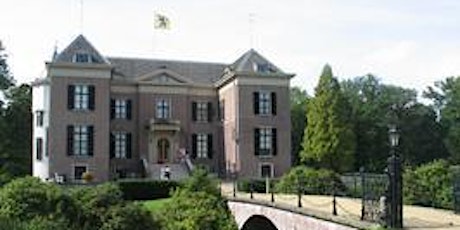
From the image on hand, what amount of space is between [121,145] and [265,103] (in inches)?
406

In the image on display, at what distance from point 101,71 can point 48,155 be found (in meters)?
6.37

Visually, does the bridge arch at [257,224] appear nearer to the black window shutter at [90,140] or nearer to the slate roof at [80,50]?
the black window shutter at [90,140]

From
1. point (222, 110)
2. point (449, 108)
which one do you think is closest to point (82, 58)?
point (222, 110)

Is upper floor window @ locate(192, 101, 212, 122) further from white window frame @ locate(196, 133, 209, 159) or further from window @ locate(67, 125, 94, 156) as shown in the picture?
window @ locate(67, 125, 94, 156)

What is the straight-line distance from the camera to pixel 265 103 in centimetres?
4962

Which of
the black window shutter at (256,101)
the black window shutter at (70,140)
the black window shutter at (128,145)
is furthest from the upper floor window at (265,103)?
the black window shutter at (70,140)

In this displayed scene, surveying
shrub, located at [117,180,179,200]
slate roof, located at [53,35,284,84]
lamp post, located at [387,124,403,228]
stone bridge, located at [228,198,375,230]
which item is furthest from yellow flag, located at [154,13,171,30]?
lamp post, located at [387,124,403,228]

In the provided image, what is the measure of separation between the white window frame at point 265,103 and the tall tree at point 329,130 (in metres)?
6.64

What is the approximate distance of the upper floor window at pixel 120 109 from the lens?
49.2 meters

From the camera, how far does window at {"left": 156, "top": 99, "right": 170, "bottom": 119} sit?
5031 centimetres

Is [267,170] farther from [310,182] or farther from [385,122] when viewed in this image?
[385,122]

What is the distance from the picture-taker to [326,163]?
54.4 metres

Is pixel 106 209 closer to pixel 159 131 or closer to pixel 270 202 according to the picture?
pixel 270 202

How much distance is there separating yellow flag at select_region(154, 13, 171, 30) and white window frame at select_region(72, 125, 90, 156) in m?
12.9
